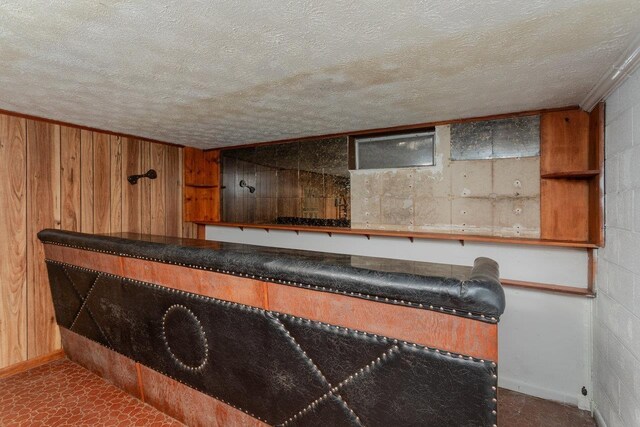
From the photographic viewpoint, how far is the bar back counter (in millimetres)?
1015

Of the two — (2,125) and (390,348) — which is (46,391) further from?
(390,348)

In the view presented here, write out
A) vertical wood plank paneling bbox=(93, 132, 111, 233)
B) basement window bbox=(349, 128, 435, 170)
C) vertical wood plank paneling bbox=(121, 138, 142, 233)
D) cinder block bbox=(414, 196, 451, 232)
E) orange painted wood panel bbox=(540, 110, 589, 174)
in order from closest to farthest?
orange painted wood panel bbox=(540, 110, 589, 174) < cinder block bbox=(414, 196, 451, 232) < basement window bbox=(349, 128, 435, 170) < vertical wood plank paneling bbox=(93, 132, 111, 233) < vertical wood plank paneling bbox=(121, 138, 142, 233)

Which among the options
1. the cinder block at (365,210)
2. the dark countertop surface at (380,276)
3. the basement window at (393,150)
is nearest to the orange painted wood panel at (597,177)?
the basement window at (393,150)

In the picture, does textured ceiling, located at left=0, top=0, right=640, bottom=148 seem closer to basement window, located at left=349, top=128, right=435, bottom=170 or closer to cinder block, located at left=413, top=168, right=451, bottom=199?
basement window, located at left=349, top=128, right=435, bottom=170

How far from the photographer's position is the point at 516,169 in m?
2.71

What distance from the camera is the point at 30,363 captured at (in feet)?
9.08

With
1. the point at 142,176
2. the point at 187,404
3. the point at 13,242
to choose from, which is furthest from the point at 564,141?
the point at 13,242

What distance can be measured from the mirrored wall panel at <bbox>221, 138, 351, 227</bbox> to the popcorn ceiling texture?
0.22m

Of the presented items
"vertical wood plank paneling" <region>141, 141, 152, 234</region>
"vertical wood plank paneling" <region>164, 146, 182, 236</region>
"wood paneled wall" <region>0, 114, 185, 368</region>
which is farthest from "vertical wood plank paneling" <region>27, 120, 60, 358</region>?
"vertical wood plank paneling" <region>164, 146, 182, 236</region>

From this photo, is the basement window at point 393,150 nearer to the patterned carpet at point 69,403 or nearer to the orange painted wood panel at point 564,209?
the orange painted wood panel at point 564,209

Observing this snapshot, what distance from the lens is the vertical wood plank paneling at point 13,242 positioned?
8.77ft

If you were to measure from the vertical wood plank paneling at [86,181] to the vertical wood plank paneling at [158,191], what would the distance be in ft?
2.21

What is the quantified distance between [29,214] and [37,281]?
59cm

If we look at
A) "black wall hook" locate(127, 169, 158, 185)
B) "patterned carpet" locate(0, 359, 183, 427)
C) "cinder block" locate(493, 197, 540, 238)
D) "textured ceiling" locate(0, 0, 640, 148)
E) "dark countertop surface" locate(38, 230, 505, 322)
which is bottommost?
"patterned carpet" locate(0, 359, 183, 427)
